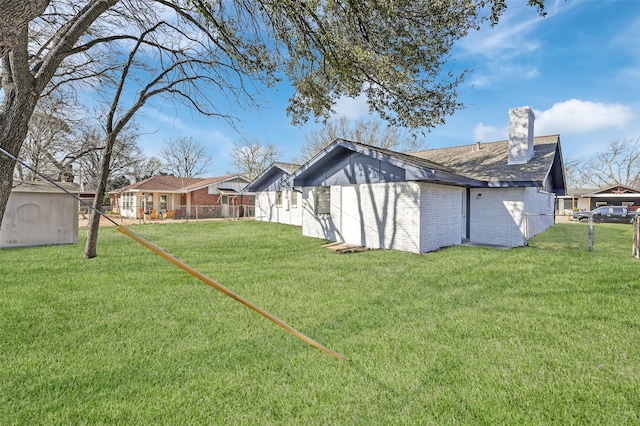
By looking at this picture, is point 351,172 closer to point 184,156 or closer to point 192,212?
point 192,212

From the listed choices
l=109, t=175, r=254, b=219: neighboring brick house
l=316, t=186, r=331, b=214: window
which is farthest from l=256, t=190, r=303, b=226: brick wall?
l=316, t=186, r=331, b=214: window

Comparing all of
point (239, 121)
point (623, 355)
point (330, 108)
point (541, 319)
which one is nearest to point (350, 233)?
point (330, 108)

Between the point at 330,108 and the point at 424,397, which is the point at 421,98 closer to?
the point at 330,108

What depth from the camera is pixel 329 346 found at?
11.4 ft

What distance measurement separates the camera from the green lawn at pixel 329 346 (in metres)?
2.44

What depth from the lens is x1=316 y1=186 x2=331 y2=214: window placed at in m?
12.1

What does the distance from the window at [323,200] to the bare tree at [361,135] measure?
Result: 64.3 feet

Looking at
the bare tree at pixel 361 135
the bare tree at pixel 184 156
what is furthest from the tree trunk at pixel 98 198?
the bare tree at pixel 184 156

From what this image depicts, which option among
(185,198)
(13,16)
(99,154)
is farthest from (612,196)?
(99,154)

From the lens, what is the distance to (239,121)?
27.9 feet

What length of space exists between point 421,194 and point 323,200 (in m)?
4.21

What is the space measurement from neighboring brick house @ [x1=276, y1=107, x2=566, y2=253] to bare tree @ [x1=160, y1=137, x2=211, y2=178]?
35.3 meters

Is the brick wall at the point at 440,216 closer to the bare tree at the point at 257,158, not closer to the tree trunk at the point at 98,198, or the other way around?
the tree trunk at the point at 98,198

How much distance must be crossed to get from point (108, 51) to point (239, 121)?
364 cm
